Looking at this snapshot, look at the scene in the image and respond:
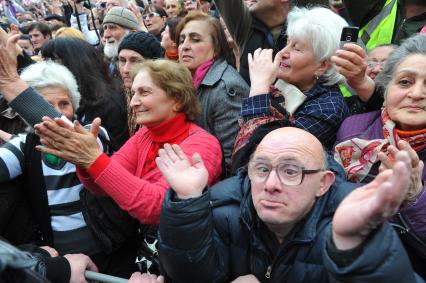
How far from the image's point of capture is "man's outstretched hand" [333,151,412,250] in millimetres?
1071

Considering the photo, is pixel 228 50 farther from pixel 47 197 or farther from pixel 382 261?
pixel 382 261

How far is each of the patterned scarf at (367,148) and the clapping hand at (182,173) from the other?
684 mm

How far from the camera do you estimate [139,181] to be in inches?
75.5

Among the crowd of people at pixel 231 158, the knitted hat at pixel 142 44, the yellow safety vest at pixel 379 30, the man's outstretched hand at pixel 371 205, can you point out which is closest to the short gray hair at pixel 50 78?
the crowd of people at pixel 231 158

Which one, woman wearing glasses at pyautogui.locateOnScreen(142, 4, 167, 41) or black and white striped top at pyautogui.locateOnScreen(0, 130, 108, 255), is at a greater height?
woman wearing glasses at pyautogui.locateOnScreen(142, 4, 167, 41)

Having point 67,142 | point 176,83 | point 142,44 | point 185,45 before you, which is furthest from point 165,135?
point 142,44

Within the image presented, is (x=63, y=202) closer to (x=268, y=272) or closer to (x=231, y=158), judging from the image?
(x=231, y=158)

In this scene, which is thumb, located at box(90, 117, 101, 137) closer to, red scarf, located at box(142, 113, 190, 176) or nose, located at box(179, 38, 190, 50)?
red scarf, located at box(142, 113, 190, 176)

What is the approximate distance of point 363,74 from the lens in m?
2.05

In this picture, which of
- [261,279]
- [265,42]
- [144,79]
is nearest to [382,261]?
[261,279]

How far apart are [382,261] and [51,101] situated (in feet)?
5.82

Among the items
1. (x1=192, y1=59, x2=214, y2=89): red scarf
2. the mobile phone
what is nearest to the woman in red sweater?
(x1=192, y1=59, x2=214, y2=89): red scarf

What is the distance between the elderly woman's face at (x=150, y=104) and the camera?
2.22 m

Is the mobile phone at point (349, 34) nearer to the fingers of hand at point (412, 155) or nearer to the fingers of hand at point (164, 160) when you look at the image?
the fingers of hand at point (412, 155)
